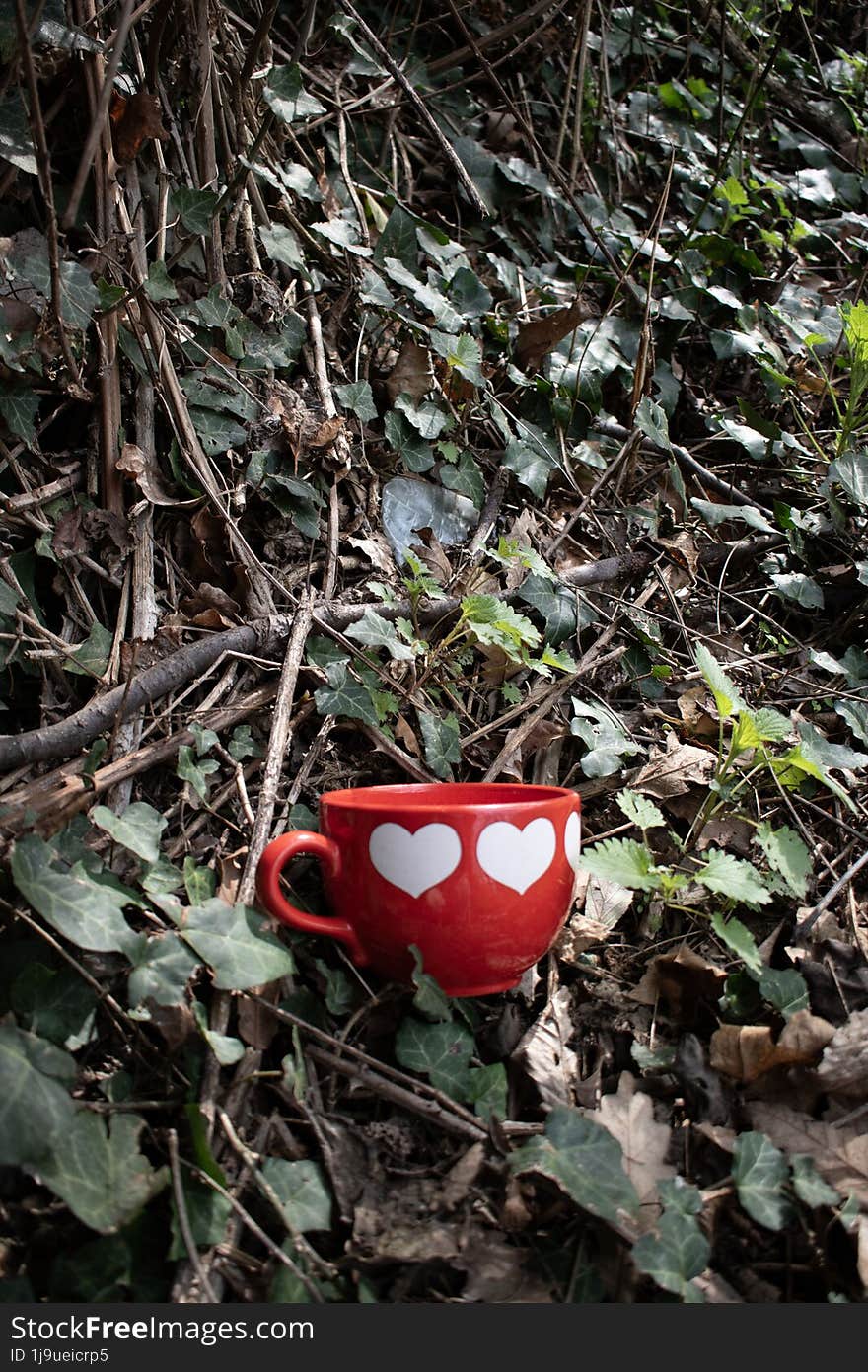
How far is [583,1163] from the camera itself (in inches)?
35.0

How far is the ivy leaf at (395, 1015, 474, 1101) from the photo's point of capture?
1009mm

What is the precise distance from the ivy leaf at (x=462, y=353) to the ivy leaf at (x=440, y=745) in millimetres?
625

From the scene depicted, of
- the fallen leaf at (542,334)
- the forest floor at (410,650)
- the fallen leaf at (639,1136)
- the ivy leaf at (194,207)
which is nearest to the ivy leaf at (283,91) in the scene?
the forest floor at (410,650)

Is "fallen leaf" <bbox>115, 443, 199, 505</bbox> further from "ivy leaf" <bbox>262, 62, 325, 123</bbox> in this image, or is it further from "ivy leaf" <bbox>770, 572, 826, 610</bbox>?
"ivy leaf" <bbox>770, 572, 826, 610</bbox>

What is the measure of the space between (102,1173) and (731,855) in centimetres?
80

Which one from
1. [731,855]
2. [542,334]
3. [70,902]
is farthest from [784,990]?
[542,334]

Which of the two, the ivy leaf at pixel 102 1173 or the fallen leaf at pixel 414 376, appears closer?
the ivy leaf at pixel 102 1173

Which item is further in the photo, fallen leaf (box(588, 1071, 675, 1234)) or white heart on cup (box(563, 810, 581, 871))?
white heart on cup (box(563, 810, 581, 871))

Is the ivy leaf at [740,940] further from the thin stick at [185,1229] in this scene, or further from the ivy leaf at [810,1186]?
the thin stick at [185,1229]

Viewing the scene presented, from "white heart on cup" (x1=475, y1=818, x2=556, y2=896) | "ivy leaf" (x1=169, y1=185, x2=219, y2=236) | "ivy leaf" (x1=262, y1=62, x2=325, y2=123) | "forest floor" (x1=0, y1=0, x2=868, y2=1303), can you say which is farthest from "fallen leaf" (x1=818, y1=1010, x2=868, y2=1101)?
"ivy leaf" (x1=262, y1=62, x2=325, y2=123)

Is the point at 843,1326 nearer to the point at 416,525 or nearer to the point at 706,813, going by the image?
the point at 706,813

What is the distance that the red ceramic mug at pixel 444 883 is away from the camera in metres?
1.01

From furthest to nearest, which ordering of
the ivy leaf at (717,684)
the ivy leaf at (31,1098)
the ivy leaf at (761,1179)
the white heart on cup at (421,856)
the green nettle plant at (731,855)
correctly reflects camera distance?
the ivy leaf at (717,684) → the green nettle plant at (731,855) → the white heart on cup at (421,856) → the ivy leaf at (761,1179) → the ivy leaf at (31,1098)

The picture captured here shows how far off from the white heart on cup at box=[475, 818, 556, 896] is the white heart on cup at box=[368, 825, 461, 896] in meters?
0.03
